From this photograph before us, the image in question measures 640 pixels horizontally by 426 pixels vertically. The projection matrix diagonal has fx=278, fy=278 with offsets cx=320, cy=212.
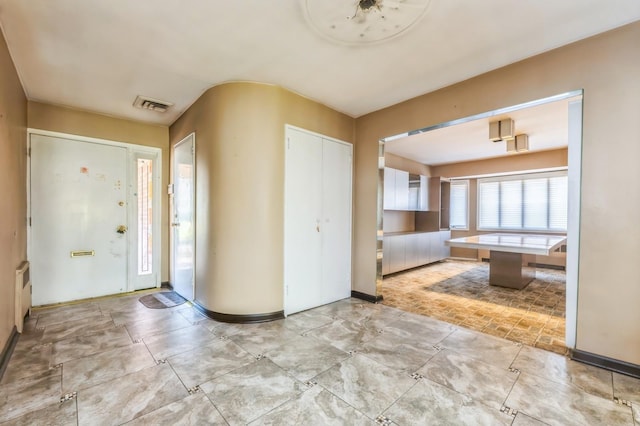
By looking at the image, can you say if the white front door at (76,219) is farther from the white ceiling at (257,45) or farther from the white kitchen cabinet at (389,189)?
the white kitchen cabinet at (389,189)

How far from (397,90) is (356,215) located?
1.75 meters

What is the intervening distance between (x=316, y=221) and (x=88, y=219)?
Answer: 323 centimetres

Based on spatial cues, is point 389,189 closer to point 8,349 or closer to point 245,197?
point 245,197

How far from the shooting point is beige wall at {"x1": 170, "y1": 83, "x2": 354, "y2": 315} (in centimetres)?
312

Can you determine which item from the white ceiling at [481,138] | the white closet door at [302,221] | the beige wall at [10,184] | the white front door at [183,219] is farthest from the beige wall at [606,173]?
the beige wall at [10,184]

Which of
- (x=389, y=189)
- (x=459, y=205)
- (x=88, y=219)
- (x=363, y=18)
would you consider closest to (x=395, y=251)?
(x=389, y=189)

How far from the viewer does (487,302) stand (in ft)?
12.9

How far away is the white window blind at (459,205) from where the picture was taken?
796 centimetres

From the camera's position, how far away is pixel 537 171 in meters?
6.67

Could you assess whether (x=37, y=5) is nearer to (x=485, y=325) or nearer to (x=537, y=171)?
(x=485, y=325)

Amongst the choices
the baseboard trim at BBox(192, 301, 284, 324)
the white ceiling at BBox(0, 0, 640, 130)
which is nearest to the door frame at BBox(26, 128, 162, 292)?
the white ceiling at BBox(0, 0, 640, 130)

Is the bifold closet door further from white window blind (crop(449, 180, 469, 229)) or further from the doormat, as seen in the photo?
white window blind (crop(449, 180, 469, 229))

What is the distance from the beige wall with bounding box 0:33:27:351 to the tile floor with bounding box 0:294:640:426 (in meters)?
0.55

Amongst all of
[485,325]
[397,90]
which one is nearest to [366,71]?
[397,90]
